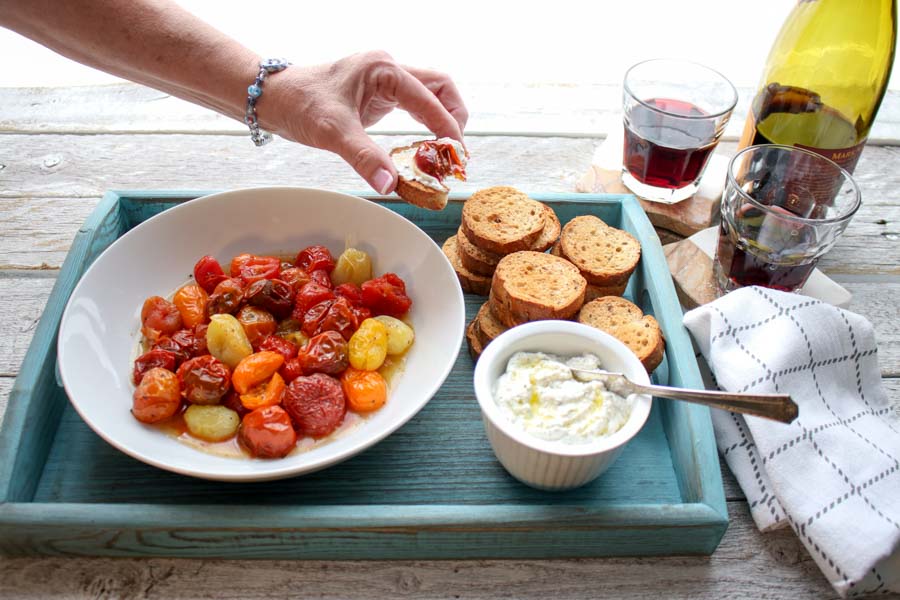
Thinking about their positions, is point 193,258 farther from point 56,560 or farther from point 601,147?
point 601,147

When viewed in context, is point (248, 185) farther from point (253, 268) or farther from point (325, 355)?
point (325, 355)

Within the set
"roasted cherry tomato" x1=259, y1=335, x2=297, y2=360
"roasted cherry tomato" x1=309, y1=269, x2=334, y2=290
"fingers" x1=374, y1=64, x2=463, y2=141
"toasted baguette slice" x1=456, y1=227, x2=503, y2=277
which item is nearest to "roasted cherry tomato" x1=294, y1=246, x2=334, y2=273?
"roasted cherry tomato" x1=309, y1=269, x2=334, y2=290

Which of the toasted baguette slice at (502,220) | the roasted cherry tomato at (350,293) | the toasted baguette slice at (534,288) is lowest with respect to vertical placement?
the roasted cherry tomato at (350,293)

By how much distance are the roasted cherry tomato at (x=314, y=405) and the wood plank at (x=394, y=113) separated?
1299 millimetres

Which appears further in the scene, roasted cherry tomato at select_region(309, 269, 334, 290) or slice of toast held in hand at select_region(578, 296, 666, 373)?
roasted cherry tomato at select_region(309, 269, 334, 290)

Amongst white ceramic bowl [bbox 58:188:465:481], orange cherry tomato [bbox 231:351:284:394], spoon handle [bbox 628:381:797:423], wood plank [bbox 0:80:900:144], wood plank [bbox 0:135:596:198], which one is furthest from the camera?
wood plank [bbox 0:80:900:144]

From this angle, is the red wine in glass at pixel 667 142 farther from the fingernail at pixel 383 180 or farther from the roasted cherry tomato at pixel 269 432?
the roasted cherry tomato at pixel 269 432

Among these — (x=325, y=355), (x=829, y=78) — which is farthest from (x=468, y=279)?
(x=829, y=78)

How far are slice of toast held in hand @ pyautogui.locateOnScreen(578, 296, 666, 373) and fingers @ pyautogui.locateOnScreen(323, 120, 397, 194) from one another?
57 cm

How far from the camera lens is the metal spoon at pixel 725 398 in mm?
1284

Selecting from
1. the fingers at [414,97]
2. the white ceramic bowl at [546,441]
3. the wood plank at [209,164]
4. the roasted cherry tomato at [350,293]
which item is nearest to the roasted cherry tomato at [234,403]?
the roasted cherry tomato at [350,293]

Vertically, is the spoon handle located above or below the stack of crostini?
above

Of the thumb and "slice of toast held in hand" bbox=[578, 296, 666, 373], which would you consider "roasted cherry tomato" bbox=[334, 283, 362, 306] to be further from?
"slice of toast held in hand" bbox=[578, 296, 666, 373]

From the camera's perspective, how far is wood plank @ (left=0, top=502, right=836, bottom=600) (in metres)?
1.37
